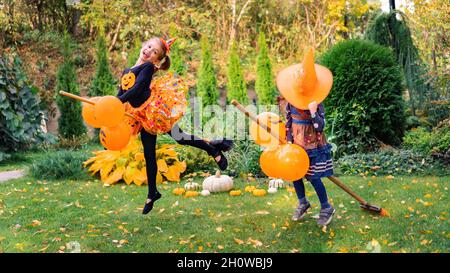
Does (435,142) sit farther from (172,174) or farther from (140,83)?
(140,83)

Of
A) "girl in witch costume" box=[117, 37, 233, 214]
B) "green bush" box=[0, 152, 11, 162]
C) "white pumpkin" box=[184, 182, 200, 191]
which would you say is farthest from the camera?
"green bush" box=[0, 152, 11, 162]

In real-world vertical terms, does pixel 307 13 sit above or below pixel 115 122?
above

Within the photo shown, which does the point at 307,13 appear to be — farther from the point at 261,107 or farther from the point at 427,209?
the point at 427,209

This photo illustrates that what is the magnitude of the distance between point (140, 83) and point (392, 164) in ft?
12.0

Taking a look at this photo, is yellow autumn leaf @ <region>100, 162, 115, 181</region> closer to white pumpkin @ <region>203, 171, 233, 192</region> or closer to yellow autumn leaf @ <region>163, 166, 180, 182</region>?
yellow autumn leaf @ <region>163, 166, 180, 182</region>

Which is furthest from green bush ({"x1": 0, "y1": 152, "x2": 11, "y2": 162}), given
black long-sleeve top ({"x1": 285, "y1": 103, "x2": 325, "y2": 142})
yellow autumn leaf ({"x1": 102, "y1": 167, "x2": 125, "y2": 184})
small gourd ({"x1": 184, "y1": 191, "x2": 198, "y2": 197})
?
black long-sleeve top ({"x1": 285, "y1": 103, "x2": 325, "y2": 142})

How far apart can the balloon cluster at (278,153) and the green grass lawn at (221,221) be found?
1.83ft

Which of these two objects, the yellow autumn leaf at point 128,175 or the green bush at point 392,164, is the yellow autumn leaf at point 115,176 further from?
the green bush at point 392,164

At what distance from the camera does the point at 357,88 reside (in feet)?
22.5

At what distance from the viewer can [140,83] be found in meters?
3.79

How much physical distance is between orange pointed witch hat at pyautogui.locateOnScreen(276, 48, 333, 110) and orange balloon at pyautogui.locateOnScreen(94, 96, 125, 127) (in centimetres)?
121

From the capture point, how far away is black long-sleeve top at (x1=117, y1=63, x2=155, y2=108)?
3.76 m
